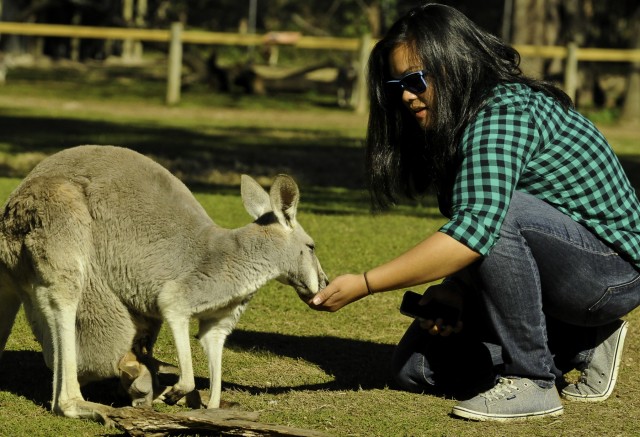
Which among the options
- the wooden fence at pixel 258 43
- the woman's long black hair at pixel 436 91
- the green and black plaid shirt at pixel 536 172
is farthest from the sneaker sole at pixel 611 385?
the wooden fence at pixel 258 43

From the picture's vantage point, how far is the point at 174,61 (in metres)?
14.6

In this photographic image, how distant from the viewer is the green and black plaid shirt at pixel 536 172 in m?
2.87

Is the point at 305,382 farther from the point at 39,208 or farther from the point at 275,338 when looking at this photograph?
the point at 39,208

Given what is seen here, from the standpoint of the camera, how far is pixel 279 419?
9.98ft

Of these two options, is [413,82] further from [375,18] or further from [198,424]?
[375,18]

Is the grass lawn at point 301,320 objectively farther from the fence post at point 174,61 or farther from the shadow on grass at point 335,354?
the fence post at point 174,61

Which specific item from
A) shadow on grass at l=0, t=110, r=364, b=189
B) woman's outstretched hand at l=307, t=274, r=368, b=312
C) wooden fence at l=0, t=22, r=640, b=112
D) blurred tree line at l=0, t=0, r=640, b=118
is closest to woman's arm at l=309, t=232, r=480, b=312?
woman's outstretched hand at l=307, t=274, r=368, b=312

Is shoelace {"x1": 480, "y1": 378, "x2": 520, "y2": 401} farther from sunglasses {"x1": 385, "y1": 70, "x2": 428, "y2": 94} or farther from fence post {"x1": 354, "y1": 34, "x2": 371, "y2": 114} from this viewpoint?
fence post {"x1": 354, "y1": 34, "x2": 371, "y2": 114}

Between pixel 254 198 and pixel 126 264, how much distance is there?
401 mm

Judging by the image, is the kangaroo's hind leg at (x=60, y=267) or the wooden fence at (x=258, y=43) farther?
the wooden fence at (x=258, y=43)

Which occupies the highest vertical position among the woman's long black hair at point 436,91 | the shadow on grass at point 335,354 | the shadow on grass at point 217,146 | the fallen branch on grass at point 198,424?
the woman's long black hair at point 436,91

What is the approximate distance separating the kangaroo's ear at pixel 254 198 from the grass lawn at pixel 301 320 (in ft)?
1.90

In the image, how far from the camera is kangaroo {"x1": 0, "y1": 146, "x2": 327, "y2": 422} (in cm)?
299

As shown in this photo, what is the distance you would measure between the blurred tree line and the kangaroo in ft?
42.8
